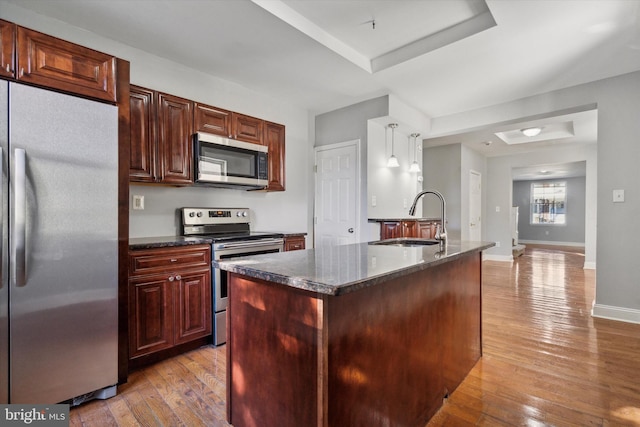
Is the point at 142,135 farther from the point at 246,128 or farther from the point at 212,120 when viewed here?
the point at 246,128

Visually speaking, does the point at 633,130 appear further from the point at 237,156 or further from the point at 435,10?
the point at 237,156

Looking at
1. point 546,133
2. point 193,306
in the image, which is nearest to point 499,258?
point 546,133

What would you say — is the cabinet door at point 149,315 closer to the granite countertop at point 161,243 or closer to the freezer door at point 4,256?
the granite countertop at point 161,243

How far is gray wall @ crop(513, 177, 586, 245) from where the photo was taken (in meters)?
10.3

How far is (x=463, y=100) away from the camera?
4035mm

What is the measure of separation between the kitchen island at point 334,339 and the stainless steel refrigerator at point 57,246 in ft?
3.10

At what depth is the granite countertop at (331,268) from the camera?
101cm

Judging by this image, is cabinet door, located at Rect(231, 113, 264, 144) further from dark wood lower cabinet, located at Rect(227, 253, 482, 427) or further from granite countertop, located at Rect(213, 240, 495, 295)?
dark wood lower cabinet, located at Rect(227, 253, 482, 427)

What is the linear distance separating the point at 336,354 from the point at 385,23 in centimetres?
258

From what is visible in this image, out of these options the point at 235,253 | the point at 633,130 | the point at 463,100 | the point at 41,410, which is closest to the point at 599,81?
the point at 633,130

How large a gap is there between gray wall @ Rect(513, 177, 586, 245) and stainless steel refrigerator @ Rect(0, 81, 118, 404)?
12.9 meters

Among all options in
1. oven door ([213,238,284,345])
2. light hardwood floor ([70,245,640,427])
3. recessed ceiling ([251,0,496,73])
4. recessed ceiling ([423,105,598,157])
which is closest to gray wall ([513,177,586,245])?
recessed ceiling ([423,105,598,157])

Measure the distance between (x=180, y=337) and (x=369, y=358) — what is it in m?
1.75

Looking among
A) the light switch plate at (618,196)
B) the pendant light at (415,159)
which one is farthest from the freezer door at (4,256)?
the light switch plate at (618,196)
